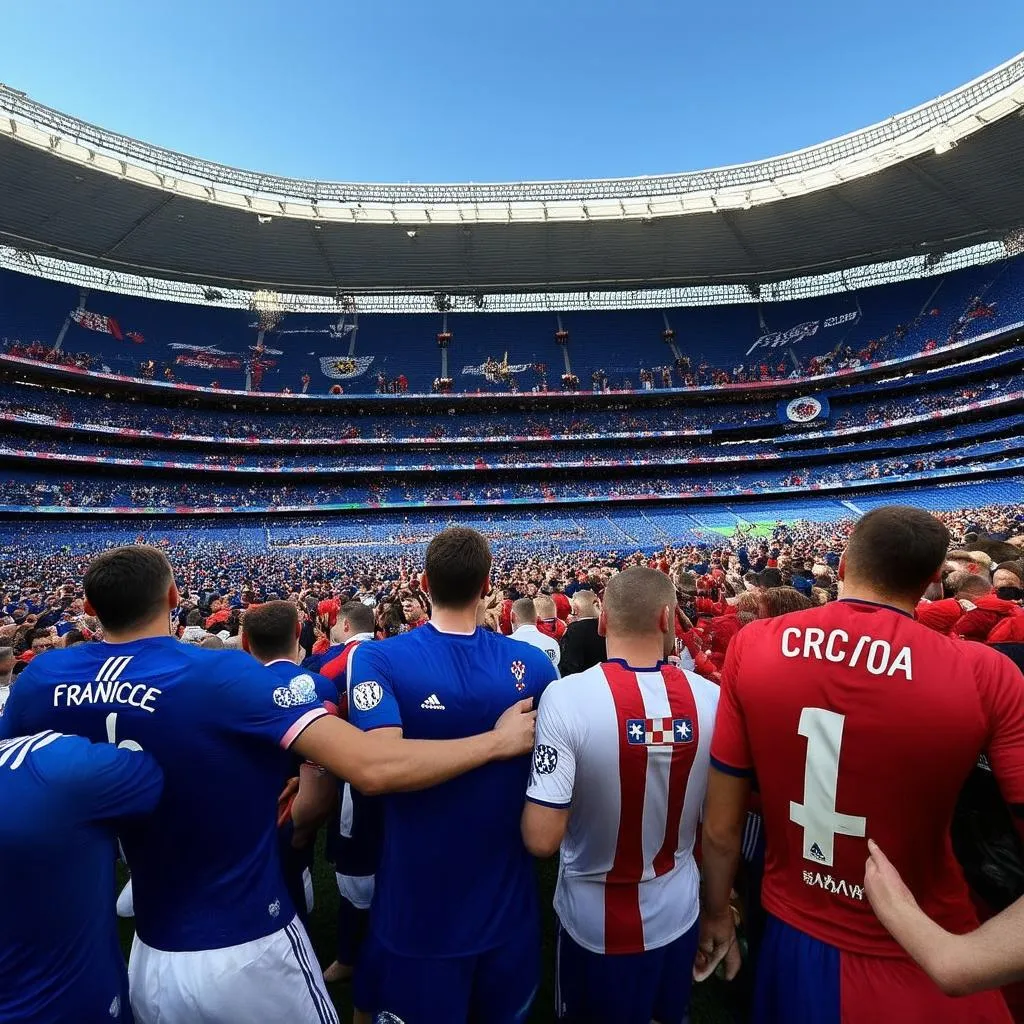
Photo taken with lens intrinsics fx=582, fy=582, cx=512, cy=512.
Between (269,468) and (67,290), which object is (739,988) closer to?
(269,468)

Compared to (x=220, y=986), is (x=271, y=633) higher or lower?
higher

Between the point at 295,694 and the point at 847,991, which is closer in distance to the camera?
the point at 847,991

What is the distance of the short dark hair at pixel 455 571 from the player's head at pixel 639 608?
0.51m

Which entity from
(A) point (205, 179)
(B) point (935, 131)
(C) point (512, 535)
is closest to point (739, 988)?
(C) point (512, 535)

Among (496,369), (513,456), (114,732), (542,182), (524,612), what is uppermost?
(542,182)

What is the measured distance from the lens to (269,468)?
37625 mm

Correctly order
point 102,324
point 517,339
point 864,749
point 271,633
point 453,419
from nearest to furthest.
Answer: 1. point 864,749
2. point 271,633
3. point 102,324
4. point 453,419
5. point 517,339

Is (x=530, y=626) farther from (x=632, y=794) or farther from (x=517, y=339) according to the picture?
(x=517, y=339)

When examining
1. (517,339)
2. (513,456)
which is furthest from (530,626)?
(517,339)

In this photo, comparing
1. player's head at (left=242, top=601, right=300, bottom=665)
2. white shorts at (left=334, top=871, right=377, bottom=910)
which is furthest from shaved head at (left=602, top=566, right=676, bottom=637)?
white shorts at (left=334, top=871, right=377, bottom=910)

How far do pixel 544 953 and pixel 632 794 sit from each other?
2.13 meters

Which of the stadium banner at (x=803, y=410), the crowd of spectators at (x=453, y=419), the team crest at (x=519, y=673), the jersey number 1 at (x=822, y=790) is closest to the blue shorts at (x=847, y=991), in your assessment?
the jersey number 1 at (x=822, y=790)

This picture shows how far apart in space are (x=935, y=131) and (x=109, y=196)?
39.3 meters

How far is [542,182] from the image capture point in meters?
33.8
